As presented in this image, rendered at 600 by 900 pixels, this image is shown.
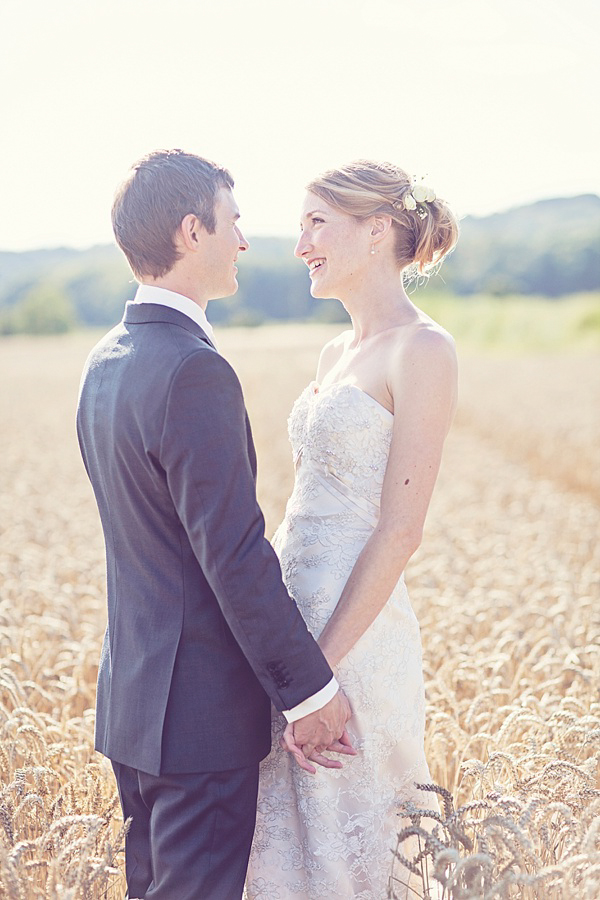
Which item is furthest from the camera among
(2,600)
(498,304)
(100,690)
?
(498,304)

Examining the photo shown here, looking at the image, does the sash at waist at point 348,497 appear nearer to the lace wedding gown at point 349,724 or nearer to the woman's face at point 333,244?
the lace wedding gown at point 349,724

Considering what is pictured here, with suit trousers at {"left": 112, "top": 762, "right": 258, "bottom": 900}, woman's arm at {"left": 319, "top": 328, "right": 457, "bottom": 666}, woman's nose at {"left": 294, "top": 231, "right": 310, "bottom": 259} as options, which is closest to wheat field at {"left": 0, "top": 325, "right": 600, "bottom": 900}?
suit trousers at {"left": 112, "top": 762, "right": 258, "bottom": 900}

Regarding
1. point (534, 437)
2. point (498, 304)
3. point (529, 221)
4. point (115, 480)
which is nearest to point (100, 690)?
point (115, 480)

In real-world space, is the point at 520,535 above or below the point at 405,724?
below

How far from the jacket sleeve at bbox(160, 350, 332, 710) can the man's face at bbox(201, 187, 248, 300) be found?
1.01 ft

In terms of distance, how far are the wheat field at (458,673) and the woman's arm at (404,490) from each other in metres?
0.57

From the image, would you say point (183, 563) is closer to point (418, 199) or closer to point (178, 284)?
point (178, 284)

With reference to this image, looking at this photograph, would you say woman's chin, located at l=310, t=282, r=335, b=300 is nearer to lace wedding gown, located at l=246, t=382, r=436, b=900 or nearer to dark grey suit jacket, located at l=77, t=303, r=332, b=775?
lace wedding gown, located at l=246, t=382, r=436, b=900

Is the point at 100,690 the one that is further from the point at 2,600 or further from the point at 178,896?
the point at 2,600

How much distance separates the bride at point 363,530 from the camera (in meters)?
2.86

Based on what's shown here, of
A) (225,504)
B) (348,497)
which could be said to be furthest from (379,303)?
(225,504)

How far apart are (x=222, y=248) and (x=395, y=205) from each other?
32.7 inches

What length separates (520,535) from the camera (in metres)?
8.77

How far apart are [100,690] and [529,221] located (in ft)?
617
